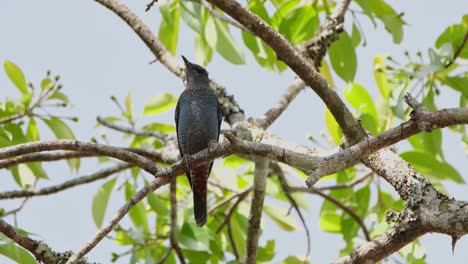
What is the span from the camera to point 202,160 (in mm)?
3805

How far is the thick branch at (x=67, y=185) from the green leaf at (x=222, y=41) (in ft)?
3.72

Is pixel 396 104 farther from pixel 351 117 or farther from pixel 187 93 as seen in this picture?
pixel 187 93

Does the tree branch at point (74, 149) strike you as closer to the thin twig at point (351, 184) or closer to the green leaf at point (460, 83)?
the green leaf at point (460, 83)

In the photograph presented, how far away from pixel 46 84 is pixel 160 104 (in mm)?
1089

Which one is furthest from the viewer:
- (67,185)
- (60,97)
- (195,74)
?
(195,74)

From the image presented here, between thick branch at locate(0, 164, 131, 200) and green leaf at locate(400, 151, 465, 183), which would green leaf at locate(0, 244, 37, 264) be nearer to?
thick branch at locate(0, 164, 131, 200)

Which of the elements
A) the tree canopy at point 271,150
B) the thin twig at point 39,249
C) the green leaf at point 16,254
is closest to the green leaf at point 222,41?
the tree canopy at point 271,150

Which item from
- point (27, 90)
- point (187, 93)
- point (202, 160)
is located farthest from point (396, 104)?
point (27, 90)

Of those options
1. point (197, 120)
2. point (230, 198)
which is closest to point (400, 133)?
point (197, 120)

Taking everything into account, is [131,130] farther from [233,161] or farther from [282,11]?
[282,11]

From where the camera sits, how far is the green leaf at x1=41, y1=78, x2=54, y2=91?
16.9 ft

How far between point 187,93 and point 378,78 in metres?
1.43

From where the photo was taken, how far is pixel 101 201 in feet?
18.1

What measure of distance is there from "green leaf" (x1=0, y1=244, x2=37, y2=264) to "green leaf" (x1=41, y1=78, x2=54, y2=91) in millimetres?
1811
